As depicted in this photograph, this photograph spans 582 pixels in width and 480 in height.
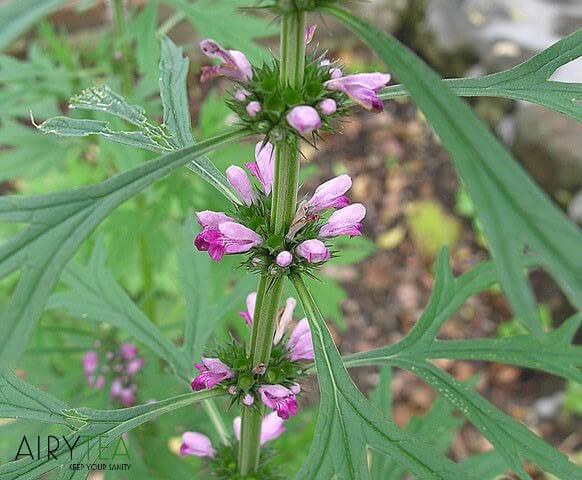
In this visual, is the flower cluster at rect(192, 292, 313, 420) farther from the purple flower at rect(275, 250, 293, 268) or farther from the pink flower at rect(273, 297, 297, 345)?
the purple flower at rect(275, 250, 293, 268)

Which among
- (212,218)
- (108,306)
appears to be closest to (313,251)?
(212,218)

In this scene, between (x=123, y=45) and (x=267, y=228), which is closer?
(x=267, y=228)

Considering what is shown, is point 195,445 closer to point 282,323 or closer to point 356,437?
point 282,323

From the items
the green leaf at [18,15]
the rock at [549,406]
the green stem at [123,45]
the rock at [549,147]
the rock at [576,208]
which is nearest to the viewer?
the green leaf at [18,15]

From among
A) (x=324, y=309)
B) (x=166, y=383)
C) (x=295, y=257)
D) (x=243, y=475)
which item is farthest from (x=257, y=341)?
(x=324, y=309)

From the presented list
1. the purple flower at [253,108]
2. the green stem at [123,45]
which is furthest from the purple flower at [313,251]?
the green stem at [123,45]

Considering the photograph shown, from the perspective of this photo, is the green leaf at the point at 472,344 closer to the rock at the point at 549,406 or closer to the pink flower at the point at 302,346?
the pink flower at the point at 302,346

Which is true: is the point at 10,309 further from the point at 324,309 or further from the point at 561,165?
the point at 561,165
